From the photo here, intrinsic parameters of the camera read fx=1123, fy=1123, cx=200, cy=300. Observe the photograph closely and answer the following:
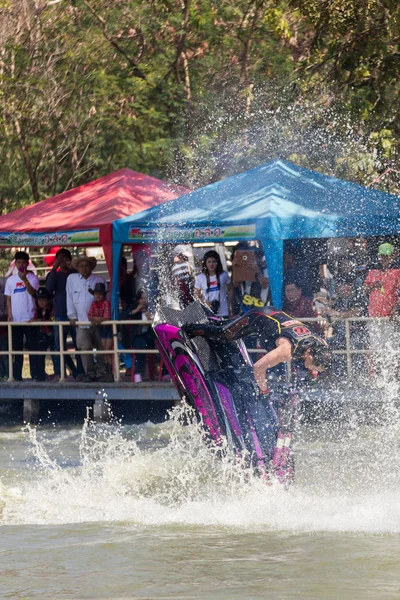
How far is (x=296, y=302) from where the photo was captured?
13375mm

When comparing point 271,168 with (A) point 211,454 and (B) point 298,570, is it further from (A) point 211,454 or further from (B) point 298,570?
(B) point 298,570

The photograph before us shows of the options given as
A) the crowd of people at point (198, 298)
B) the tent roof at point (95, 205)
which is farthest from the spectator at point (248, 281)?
the tent roof at point (95, 205)

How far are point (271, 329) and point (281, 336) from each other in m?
0.10

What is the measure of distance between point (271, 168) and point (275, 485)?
20.3 feet

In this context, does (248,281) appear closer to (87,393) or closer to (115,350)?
(115,350)

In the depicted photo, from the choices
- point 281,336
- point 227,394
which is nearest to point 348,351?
point 227,394

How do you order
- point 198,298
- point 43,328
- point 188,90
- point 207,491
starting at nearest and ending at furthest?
1. point 207,491
2. point 198,298
3. point 43,328
4. point 188,90

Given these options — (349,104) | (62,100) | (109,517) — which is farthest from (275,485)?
(62,100)

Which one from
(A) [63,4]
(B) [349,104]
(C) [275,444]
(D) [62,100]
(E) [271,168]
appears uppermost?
(A) [63,4]

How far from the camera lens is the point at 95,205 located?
15672mm

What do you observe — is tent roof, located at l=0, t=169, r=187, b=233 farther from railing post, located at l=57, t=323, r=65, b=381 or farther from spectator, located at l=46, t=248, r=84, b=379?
railing post, located at l=57, t=323, r=65, b=381

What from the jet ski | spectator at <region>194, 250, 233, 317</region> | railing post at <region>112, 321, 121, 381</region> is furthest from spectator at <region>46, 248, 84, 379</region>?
the jet ski

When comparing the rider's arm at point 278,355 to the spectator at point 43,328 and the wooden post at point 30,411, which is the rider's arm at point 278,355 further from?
the wooden post at point 30,411

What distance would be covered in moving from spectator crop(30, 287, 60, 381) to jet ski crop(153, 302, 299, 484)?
5912 millimetres
